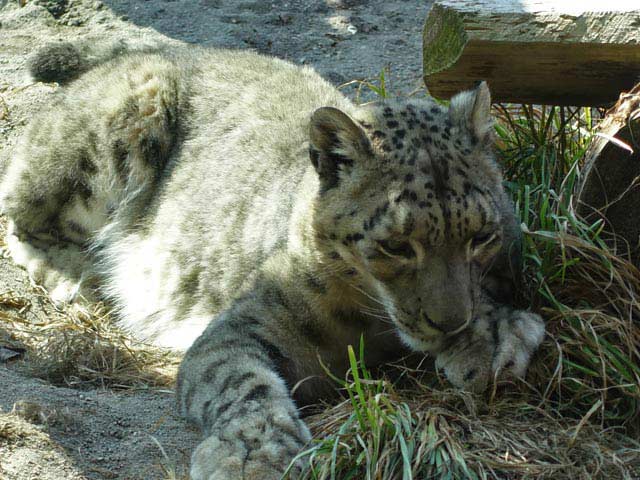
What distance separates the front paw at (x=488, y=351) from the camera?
14.8ft

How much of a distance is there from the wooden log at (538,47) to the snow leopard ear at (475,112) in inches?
14.2

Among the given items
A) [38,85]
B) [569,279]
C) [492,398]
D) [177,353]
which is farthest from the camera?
[38,85]

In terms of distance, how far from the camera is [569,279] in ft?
16.3

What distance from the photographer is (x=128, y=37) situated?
31.2 feet

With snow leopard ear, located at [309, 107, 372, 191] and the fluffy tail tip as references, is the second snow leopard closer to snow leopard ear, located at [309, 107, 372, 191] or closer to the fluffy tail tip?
snow leopard ear, located at [309, 107, 372, 191]

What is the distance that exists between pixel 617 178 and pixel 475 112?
0.82 metres

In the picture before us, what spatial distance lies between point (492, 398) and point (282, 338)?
3.62 ft

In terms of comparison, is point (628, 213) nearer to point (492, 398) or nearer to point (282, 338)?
point (492, 398)

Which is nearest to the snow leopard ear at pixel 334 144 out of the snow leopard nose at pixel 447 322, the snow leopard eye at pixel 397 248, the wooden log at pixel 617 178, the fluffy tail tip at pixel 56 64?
the snow leopard eye at pixel 397 248

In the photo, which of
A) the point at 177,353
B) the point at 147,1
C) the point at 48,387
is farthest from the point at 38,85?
the point at 48,387

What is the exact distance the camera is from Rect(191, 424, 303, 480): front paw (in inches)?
157

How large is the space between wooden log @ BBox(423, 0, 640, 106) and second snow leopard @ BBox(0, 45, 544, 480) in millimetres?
369

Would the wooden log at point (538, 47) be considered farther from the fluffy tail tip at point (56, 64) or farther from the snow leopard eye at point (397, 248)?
the fluffy tail tip at point (56, 64)

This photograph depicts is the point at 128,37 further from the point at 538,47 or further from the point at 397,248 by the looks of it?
the point at 397,248
